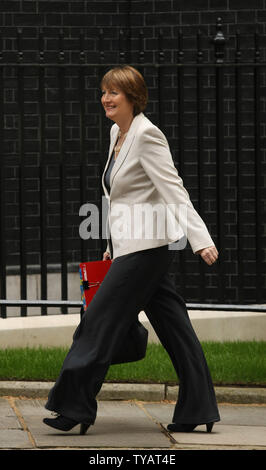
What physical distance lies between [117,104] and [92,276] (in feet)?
2.99

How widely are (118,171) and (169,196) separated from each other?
302 millimetres

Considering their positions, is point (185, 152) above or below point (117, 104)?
below

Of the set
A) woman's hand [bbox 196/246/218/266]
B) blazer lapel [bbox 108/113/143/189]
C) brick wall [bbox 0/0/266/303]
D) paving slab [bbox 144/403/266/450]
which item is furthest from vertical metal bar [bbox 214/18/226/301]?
woman's hand [bbox 196/246/218/266]

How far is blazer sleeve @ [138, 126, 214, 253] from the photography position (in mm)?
5762

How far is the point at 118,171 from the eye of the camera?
589cm

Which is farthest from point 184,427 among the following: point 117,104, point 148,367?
point 117,104

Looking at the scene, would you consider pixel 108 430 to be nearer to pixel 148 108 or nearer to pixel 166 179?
pixel 166 179

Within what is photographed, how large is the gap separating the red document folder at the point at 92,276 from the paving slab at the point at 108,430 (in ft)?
2.29

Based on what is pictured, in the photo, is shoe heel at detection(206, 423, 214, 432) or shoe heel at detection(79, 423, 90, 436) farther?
shoe heel at detection(206, 423, 214, 432)

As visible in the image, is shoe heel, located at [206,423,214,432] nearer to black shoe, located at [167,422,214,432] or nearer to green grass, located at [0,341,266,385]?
black shoe, located at [167,422,214,432]

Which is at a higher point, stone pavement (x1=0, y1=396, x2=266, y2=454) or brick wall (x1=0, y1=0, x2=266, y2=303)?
brick wall (x1=0, y1=0, x2=266, y2=303)

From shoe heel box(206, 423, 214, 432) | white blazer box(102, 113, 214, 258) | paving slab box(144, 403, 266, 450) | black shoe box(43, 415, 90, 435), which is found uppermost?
white blazer box(102, 113, 214, 258)

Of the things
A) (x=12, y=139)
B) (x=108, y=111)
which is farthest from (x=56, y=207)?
(x=108, y=111)

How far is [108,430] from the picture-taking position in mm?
6148
